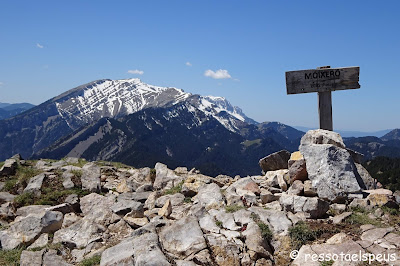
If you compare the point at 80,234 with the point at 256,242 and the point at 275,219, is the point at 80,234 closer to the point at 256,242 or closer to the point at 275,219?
the point at 256,242

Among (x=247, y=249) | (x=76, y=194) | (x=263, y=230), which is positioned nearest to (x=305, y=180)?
(x=263, y=230)

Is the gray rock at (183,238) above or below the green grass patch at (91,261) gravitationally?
above

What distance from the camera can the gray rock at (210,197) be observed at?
574 inches

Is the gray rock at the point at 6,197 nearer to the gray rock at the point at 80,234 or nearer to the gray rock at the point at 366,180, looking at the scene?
the gray rock at the point at 80,234

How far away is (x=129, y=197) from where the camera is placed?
18094 mm

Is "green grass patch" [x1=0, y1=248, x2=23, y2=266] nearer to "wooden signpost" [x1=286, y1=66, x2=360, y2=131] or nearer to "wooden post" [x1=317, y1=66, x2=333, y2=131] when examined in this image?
"wooden signpost" [x1=286, y1=66, x2=360, y2=131]

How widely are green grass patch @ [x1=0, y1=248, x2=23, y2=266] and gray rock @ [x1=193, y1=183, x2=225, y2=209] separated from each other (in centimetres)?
822

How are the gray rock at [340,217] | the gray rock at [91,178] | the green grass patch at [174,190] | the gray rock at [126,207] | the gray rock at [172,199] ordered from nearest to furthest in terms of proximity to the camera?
the gray rock at [340,217] → the gray rock at [126,207] → the gray rock at [172,199] → the green grass patch at [174,190] → the gray rock at [91,178]

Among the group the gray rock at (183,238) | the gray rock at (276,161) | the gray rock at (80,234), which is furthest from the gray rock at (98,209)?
the gray rock at (276,161)

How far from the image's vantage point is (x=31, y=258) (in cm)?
1180

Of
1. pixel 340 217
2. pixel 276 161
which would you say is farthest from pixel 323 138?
pixel 340 217

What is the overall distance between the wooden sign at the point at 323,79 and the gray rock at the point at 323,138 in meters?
2.40

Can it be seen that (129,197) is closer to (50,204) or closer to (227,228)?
(50,204)

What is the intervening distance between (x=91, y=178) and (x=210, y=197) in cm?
1034
